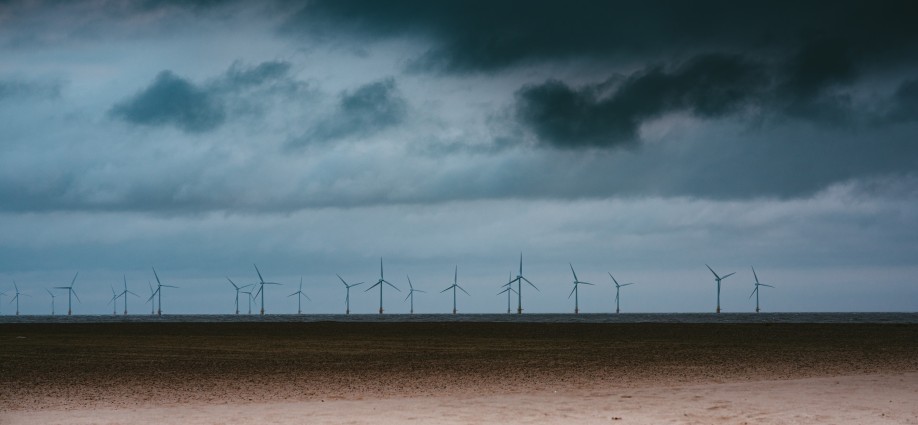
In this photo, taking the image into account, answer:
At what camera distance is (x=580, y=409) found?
24625 mm

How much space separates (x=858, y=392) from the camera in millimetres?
27266

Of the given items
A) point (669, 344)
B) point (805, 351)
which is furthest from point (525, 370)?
point (669, 344)

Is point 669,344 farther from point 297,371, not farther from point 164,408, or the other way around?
point 164,408

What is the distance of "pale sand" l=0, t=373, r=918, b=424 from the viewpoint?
22891 millimetres

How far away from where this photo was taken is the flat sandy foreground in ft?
77.9

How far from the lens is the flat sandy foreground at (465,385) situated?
23734mm

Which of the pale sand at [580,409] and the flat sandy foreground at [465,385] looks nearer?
the pale sand at [580,409]

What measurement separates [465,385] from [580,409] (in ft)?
24.7

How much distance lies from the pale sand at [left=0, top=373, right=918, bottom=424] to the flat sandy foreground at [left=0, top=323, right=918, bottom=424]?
0.05m

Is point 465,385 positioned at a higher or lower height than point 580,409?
lower

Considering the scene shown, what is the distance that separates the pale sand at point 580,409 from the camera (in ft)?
75.1

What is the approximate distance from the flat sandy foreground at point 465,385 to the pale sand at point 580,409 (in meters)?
0.05

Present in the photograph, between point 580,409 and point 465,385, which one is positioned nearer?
point 580,409

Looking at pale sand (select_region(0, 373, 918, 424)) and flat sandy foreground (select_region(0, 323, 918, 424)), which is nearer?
pale sand (select_region(0, 373, 918, 424))
